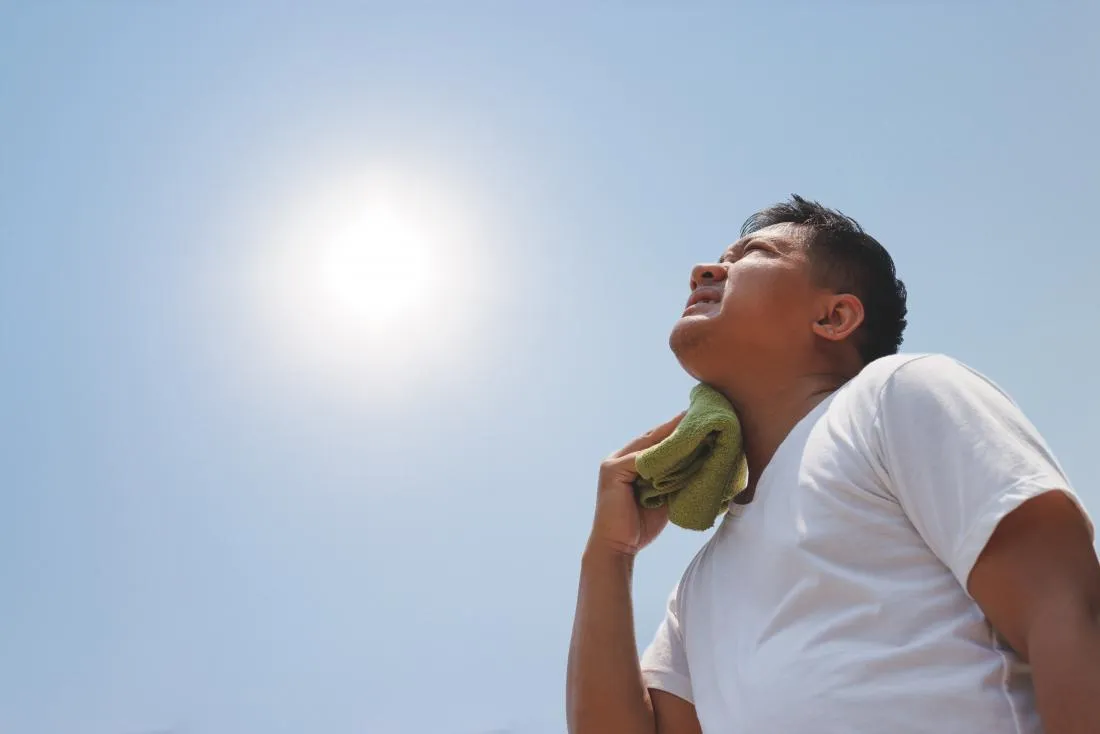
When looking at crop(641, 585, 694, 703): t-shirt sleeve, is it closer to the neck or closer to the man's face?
the neck

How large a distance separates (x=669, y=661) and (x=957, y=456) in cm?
71

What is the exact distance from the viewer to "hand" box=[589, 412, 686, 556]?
5.88ft

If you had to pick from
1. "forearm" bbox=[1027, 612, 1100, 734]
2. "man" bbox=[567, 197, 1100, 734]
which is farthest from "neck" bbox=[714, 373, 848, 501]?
"forearm" bbox=[1027, 612, 1100, 734]

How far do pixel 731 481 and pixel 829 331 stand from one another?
31cm

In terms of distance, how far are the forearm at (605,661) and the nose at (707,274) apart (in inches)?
20.7

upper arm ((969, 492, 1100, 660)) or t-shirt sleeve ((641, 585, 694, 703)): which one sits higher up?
upper arm ((969, 492, 1100, 660))

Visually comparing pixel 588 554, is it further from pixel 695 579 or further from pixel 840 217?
pixel 840 217

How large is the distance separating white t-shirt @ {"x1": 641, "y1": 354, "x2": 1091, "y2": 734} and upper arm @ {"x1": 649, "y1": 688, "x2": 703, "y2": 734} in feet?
0.45

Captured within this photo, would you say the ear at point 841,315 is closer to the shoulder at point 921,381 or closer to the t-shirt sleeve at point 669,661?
the shoulder at point 921,381

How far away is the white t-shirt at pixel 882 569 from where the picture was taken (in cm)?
116

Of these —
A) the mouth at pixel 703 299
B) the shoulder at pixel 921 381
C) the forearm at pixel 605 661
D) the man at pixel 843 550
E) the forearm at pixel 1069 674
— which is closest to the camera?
the forearm at pixel 1069 674

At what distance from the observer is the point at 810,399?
65.4 inches

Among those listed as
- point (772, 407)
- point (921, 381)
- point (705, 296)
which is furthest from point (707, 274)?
point (921, 381)

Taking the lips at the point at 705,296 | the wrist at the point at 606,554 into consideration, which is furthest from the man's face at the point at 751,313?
the wrist at the point at 606,554
